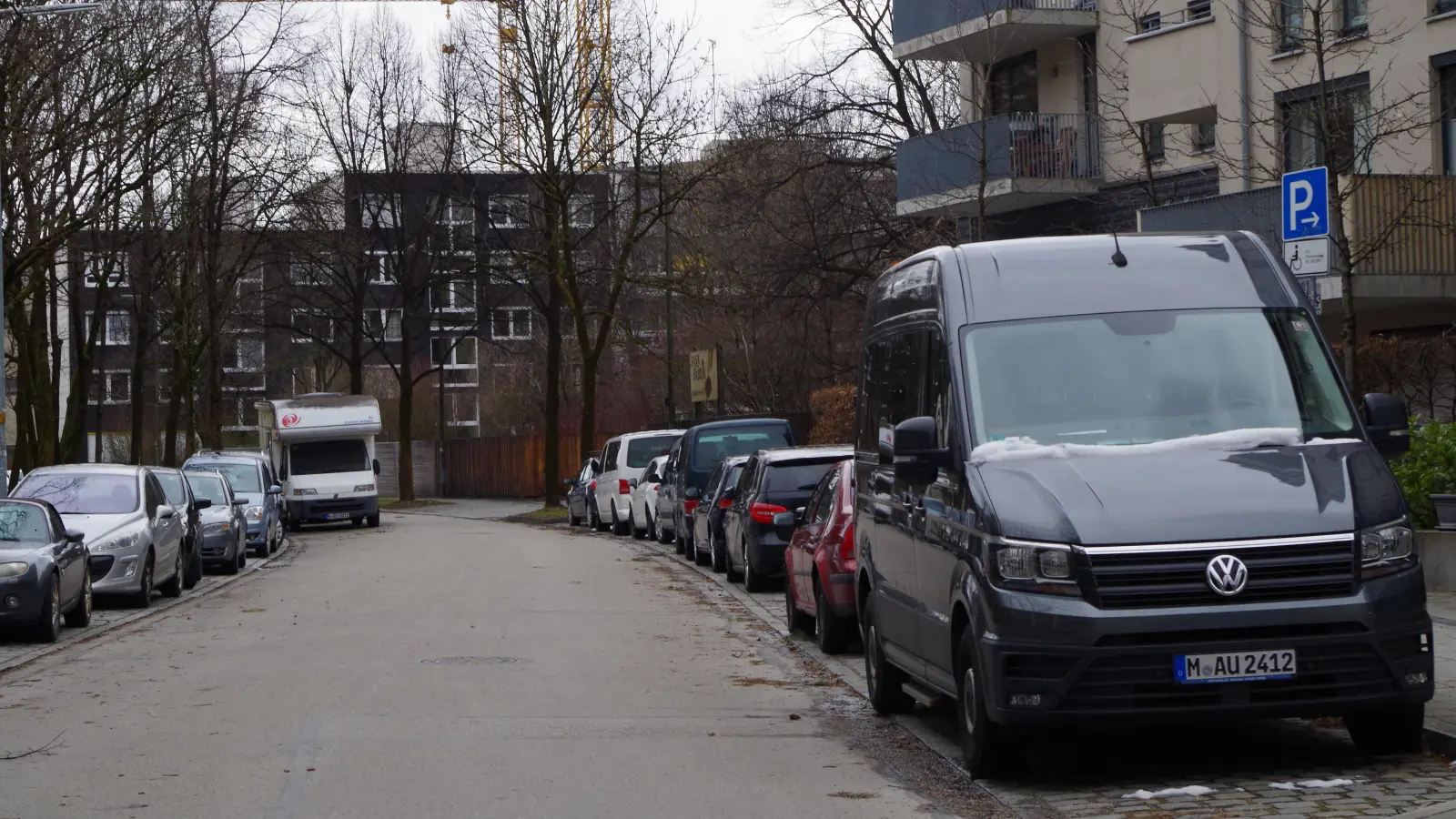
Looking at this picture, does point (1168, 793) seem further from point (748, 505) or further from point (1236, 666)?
point (748, 505)

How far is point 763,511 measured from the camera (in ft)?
63.6

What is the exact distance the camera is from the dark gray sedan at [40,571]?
1582 centimetres

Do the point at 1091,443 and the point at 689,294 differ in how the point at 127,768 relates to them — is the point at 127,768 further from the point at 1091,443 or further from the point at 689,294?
the point at 689,294

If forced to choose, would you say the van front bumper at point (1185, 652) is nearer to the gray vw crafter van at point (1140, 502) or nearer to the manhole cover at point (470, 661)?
the gray vw crafter van at point (1140, 502)

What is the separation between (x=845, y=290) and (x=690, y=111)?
32.9 ft

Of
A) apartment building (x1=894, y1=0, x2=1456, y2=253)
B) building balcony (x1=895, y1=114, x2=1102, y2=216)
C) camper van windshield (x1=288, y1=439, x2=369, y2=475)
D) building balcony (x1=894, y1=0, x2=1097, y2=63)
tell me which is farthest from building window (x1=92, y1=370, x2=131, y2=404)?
building balcony (x1=895, y1=114, x2=1102, y2=216)

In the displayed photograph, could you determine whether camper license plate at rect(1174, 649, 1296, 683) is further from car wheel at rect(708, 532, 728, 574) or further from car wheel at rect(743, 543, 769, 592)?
car wheel at rect(708, 532, 728, 574)

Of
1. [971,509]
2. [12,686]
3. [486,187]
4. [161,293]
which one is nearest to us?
[971,509]

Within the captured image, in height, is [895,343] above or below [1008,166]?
below

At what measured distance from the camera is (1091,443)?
8414 millimetres

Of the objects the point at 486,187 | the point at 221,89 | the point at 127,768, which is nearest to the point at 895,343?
the point at 127,768

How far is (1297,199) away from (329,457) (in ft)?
111

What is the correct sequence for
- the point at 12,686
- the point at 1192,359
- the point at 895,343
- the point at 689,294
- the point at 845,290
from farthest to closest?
1. the point at 689,294
2. the point at 845,290
3. the point at 12,686
4. the point at 895,343
5. the point at 1192,359

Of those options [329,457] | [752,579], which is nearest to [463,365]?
[329,457]
